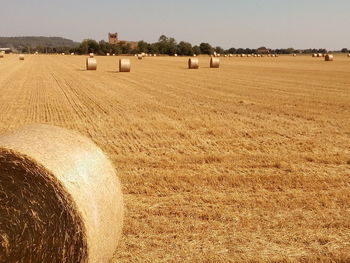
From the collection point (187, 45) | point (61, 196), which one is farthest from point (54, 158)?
point (187, 45)

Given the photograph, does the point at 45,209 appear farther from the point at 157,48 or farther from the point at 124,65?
the point at 157,48

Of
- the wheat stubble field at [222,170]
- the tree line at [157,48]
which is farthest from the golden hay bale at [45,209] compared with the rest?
the tree line at [157,48]

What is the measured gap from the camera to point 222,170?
9.34 m

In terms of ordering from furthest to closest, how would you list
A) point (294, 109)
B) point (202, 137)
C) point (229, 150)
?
point (294, 109)
point (202, 137)
point (229, 150)

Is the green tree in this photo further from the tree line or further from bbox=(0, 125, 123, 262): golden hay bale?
bbox=(0, 125, 123, 262): golden hay bale

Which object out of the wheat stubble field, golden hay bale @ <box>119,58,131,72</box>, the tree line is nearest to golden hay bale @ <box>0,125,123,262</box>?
the wheat stubble field

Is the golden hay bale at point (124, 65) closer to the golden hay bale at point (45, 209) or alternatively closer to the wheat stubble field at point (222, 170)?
the wheat stubble field at point (222, 170)

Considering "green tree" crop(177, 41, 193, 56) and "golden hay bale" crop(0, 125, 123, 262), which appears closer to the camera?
"golden hay bale" crop(0, 125, 123, 262)

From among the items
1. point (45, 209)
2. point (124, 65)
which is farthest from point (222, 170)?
point (124, 65)

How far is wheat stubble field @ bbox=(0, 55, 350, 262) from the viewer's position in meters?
6.11

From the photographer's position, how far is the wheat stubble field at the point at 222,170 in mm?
6105

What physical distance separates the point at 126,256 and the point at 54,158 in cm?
158

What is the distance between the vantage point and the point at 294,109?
56.1ft

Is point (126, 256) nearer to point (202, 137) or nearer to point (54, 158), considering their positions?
point (54, 158)
